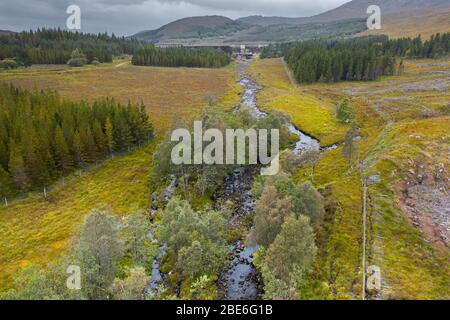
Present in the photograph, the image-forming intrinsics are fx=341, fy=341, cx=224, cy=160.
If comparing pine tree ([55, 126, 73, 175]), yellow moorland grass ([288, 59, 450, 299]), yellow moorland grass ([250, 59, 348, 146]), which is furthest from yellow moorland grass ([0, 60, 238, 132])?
yellow moorland grass ([288, 59, 450, 299])

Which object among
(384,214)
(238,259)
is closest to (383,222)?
(384,214)

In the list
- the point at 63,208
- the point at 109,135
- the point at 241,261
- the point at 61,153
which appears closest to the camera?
the point at 241,261

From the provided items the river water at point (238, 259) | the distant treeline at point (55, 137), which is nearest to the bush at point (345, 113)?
the river water at point (238, 259)

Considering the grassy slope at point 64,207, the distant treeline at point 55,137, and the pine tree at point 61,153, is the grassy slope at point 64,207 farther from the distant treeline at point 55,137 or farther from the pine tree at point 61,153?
the distant treeline at point 55,137

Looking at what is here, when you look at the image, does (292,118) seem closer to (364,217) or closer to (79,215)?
(364,217)

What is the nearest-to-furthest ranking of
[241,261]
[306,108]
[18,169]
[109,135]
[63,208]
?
[241,261], [63,208], [18,169], [109,135], [306,108]

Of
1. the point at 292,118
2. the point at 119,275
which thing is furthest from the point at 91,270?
the point at 292,118

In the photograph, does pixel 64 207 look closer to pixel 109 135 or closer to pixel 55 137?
pixel 55 137
